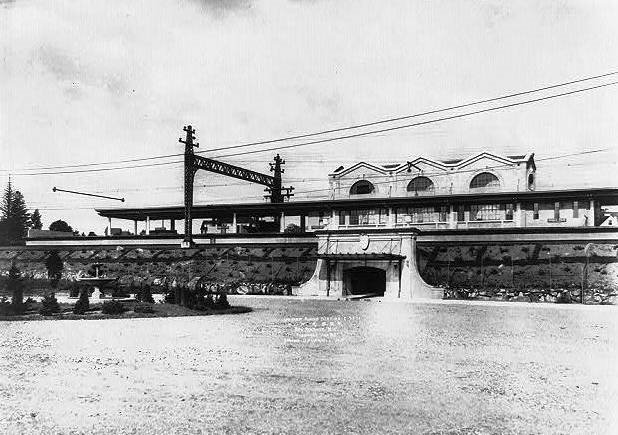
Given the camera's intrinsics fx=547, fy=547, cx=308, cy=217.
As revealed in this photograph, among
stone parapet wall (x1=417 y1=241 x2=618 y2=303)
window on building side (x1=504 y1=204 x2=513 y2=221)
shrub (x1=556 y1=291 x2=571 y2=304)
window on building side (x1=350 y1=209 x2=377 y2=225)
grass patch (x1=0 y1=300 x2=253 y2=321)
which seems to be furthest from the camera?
window on building side (x1=350 y1=209 x2=377 y2=225)

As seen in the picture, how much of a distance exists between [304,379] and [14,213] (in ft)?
284

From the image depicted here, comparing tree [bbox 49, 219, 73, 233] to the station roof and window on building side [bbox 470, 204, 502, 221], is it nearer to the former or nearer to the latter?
the station roof

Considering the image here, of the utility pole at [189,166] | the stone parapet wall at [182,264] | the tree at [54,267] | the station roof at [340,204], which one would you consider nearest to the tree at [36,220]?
the station roof at [340,204]

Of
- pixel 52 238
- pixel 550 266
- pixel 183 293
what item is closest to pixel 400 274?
pixel 550 266

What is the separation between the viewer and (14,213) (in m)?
83.5

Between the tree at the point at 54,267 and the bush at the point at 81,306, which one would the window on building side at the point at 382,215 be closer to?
the tree at the point at 54,267

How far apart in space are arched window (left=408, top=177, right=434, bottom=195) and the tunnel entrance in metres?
16.3

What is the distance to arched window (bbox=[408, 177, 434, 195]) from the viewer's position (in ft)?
174

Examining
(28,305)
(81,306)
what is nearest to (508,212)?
(81,306)

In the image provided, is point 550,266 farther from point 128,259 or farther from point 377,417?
point 128,259

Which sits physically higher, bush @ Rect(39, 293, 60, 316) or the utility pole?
the utility pole

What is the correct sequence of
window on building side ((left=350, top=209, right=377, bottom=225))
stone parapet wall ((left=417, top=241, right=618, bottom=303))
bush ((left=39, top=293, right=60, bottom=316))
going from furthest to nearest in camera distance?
window on building side ((left=350, top=209, right=377, bottom=225)), stone parapet wall ((left=417, top=241, right=618, bottom=303)), bush ((left=39, top=293, right=60, bottom=316))

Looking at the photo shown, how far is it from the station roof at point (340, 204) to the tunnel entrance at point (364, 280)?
8654mm

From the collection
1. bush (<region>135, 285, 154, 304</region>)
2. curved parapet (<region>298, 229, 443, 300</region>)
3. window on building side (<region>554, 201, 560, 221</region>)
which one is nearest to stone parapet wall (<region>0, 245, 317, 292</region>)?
curved parapet (<region>298, 229, 443, 300</region>)
